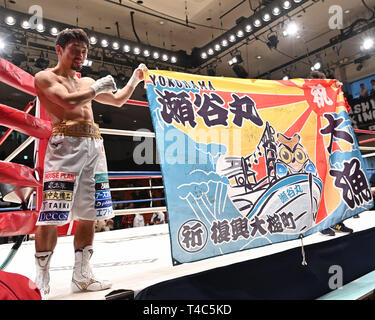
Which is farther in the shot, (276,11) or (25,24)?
(276,11)

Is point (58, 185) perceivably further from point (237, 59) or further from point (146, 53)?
point (237, 59)

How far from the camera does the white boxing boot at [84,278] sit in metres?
1.02

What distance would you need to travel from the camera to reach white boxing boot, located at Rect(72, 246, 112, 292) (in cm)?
102

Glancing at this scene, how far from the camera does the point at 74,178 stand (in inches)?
41.8

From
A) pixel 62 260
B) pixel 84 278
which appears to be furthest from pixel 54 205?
pixel 62 260

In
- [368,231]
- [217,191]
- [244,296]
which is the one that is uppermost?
[217,191]

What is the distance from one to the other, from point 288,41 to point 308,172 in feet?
23.1

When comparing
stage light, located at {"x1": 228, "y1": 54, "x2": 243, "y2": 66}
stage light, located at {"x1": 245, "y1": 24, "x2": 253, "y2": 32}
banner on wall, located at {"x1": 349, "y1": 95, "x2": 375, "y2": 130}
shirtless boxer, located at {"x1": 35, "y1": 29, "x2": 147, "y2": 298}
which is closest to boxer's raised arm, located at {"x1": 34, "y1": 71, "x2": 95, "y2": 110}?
shirtless boxer, located at {"x1": 35, "y1": 29, "x2": 147, "y2": 298}

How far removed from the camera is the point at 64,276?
127 cm

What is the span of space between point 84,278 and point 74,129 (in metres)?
0.56

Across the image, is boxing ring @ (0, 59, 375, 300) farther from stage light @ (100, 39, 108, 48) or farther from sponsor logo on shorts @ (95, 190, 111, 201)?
stage light @ (100, 39, 108, 48)
